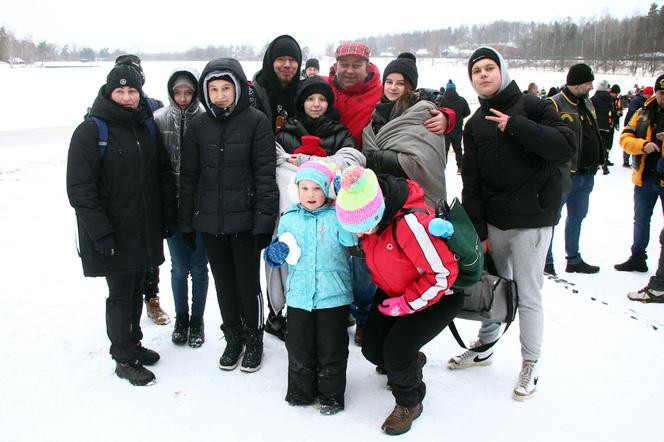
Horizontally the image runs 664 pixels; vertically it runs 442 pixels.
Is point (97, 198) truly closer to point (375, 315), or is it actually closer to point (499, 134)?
point (375, 315)

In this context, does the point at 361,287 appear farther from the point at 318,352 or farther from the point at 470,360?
the point at 470,360

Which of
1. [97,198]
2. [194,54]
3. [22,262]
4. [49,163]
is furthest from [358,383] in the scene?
[194,54]

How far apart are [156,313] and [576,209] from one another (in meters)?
4.43

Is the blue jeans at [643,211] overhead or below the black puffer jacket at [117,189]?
below

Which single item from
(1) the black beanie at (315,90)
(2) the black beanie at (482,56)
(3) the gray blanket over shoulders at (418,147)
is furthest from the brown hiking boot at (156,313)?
(2) the black beanie at (482,56)

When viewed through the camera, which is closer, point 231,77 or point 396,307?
point 396,307

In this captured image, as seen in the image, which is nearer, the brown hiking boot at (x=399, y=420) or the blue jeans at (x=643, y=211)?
the brown hiking boot at (x=399, y=420)

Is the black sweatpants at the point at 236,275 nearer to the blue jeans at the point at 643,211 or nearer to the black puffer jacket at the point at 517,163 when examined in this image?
the black puffer jacket at the point at 517,163

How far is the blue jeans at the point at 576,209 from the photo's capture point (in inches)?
202

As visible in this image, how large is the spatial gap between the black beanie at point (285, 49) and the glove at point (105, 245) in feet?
5.37

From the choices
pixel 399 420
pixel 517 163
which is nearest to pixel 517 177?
pixel 517 163

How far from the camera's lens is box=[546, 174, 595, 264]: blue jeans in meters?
5.14

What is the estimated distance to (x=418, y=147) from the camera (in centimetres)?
287

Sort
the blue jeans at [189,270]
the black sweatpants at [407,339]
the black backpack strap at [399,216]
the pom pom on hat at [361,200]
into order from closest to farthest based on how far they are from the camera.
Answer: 1. the pom pom on hat at [361,200]
2. the black backpack strap at [399,216]
3. the black sweatpants at [407,339]
4. the blue jeans at [189,270]
